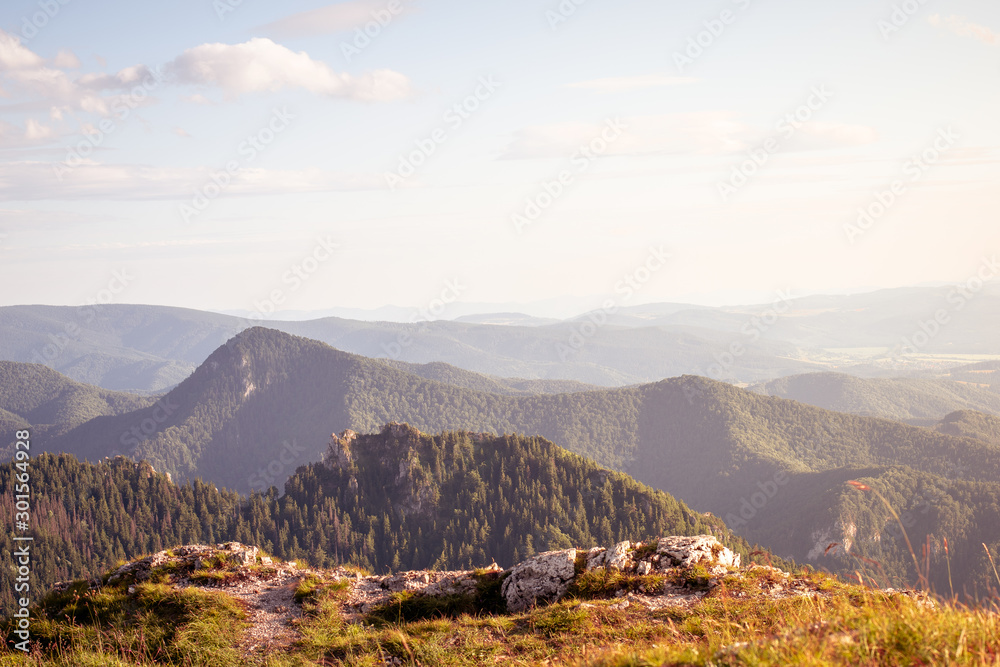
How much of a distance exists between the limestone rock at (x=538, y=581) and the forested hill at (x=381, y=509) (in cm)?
13827

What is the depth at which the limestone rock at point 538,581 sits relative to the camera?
18.4 m

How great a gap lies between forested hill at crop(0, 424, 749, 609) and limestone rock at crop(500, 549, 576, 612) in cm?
13827

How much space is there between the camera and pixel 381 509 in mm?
180750

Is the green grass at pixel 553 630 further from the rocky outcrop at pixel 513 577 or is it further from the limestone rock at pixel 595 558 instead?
the limestone rock at pixel 595 558

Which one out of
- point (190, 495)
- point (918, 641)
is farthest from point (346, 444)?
point (918, 641)

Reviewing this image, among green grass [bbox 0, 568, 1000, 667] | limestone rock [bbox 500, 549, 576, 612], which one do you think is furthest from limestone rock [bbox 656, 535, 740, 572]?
limestone rock [bbox 500, 549, 576, 612]

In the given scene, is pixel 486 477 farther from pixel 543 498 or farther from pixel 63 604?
pixel 63 604

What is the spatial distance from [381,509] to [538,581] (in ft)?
573

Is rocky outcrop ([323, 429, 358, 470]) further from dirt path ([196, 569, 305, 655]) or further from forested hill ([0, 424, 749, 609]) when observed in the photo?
dirt path ([196, 569, 305, 655])

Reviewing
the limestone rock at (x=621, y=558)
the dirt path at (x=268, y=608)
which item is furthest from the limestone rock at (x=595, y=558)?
the dirt path at (x=268, y=608)

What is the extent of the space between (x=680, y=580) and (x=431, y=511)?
168798mm

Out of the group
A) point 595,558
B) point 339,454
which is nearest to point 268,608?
point 595,558

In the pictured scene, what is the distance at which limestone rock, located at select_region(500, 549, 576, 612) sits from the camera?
1839cm

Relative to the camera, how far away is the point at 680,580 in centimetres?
1775
